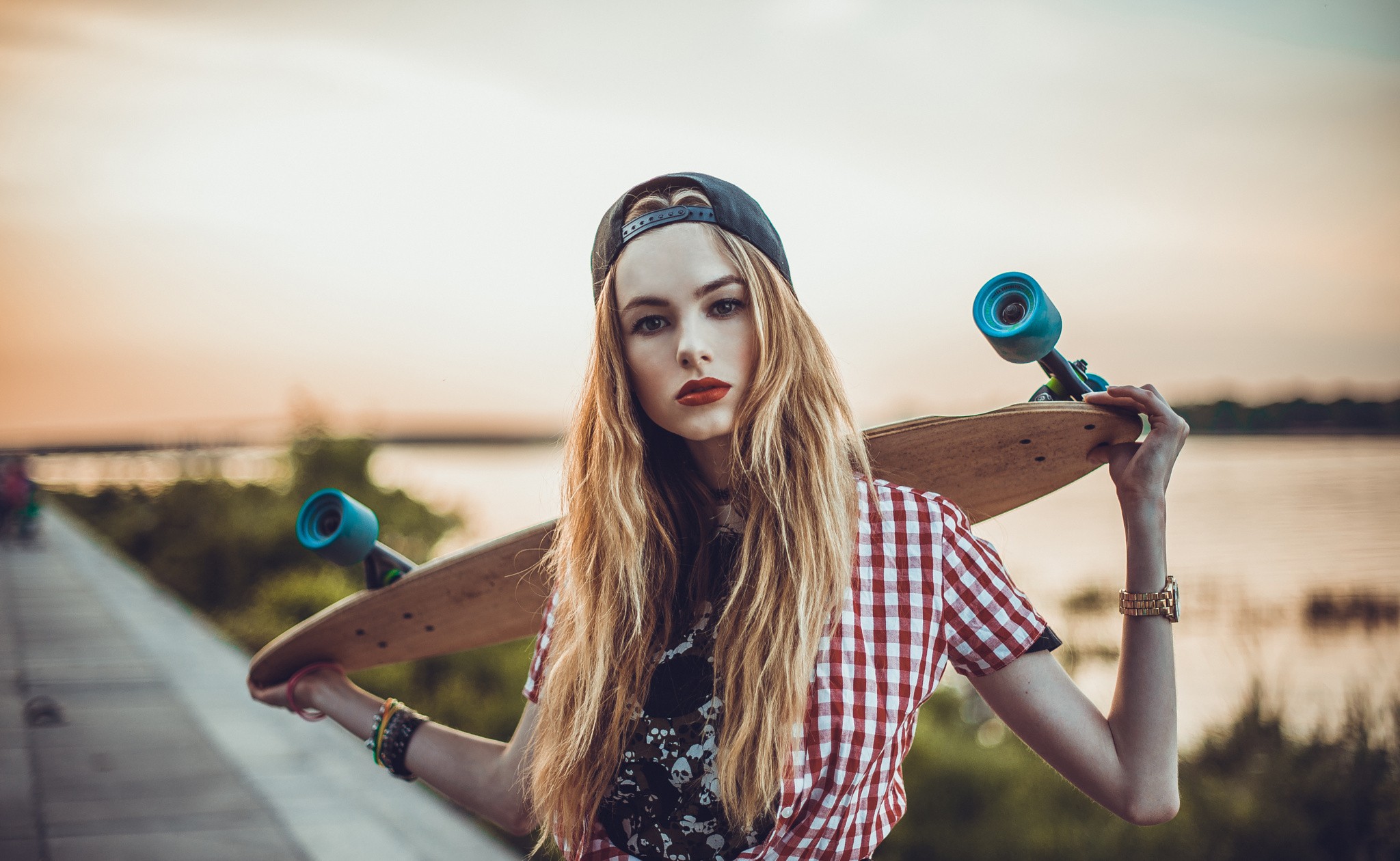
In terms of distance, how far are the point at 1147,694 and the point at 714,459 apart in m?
0.76

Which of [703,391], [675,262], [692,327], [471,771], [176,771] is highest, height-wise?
[675,262]

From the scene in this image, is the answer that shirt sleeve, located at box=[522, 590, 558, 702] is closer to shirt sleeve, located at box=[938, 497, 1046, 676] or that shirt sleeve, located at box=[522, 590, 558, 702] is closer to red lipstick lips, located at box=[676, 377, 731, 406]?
red lipstick lips, located at box=[676, 377, 731, 406]

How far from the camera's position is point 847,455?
1.57 meters

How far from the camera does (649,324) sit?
1557mm

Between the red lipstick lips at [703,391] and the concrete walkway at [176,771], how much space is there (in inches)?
115

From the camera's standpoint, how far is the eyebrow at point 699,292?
150cm

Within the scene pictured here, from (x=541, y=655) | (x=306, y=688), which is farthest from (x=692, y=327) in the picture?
(x=306, y=688)

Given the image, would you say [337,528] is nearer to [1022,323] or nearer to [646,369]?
[646,369]

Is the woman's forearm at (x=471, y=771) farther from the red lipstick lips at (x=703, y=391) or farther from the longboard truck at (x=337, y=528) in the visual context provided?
the red lipstick lips at (x=703, y=391)

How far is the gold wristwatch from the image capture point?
1.34 metres

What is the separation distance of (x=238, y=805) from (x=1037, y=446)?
4193mm

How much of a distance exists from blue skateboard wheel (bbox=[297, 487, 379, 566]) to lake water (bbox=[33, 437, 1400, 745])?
1.54 m

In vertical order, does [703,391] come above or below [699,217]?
below

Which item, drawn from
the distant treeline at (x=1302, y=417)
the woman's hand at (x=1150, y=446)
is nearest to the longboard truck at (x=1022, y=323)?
the woman's hand at (x=1150, y=446)
